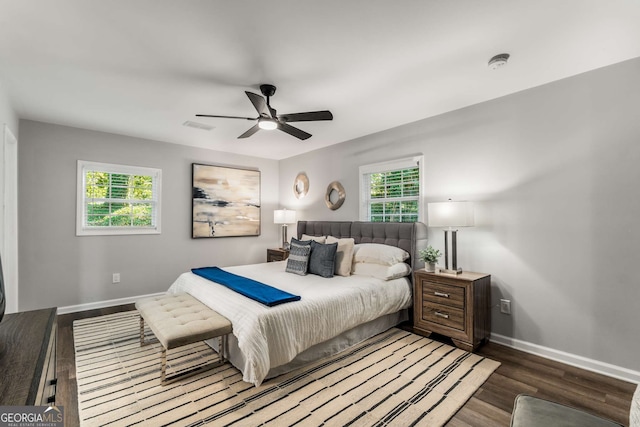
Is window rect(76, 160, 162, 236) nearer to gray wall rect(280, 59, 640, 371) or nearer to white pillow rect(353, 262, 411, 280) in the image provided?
white pillow rect(353, 262, 411, 280)

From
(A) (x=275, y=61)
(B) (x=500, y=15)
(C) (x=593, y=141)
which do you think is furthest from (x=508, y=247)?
(A) (x=275, y=61)

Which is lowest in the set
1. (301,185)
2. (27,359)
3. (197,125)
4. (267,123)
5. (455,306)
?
(455,306)

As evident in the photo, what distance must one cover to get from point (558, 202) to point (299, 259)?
2.67 metres

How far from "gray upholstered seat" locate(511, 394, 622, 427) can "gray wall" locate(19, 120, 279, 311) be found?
4809 millimetres

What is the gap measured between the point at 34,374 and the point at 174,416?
1053mm

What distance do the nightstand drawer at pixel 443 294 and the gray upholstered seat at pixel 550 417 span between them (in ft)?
5.16

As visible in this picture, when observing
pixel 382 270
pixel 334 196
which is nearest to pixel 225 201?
pixel 334 196

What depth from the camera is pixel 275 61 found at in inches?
94.8

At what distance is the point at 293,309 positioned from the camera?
242 cm

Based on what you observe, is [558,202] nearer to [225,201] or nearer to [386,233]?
[386,233]

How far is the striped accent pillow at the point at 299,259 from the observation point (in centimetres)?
353

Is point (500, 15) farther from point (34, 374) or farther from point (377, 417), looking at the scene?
point (34, 374)

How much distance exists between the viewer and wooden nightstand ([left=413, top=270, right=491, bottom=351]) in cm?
284

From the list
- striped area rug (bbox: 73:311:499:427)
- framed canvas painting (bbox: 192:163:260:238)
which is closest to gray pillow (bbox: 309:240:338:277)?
striped area rug (bbox: 73:311:499:427)
